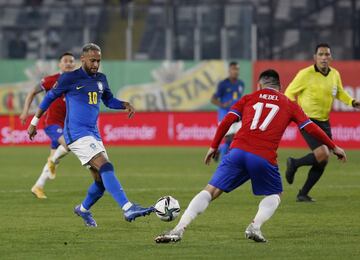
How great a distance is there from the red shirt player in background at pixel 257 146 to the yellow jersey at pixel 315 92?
562cm

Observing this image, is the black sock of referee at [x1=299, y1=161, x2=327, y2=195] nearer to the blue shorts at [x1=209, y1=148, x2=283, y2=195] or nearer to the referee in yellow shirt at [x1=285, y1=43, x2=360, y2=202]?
the referee in yellow shirt at [x1=285, y1=43, x2=360, y2=202]

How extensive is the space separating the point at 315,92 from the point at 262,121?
5950mm

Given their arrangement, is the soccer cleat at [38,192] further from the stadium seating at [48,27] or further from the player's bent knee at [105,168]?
the stadium seating at [48,27]

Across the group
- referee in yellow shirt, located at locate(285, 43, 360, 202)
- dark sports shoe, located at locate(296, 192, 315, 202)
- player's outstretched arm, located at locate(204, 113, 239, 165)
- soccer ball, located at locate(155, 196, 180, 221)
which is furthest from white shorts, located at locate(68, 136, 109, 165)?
referee in yellow shirt, located at locate(285, 43, 360, 202)

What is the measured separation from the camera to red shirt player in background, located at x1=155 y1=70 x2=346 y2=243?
10.5 meters

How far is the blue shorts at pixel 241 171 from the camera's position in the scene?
412 inches

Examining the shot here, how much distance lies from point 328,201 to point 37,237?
6036mm

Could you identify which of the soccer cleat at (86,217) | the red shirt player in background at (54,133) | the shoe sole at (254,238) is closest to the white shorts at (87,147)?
the soccer cleat at (86,217)

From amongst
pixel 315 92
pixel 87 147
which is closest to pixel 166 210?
pixel 87 147

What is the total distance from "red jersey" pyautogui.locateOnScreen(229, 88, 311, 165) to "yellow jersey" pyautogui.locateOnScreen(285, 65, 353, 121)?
5.66 metres

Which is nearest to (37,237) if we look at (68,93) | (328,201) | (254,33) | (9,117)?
(68,93)

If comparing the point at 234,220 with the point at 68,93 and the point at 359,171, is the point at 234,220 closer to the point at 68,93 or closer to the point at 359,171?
the point at 68,93

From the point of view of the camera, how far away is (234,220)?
13109 millimetres

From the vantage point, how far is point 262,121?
10516 mm
